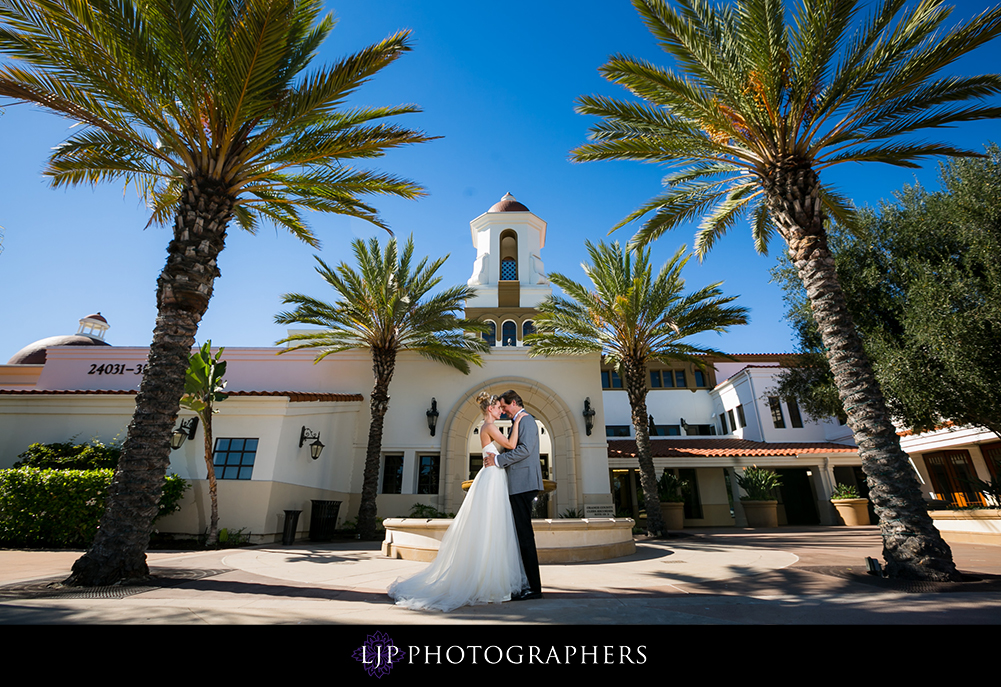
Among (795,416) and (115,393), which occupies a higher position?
(795,416)

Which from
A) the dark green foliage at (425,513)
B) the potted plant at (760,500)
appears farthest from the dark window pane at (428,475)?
the potted plant at (760,500)

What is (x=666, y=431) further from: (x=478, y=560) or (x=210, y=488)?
(x=478, y=560)

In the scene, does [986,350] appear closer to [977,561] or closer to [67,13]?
[977,561]

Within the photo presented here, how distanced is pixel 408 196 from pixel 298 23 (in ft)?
10.9

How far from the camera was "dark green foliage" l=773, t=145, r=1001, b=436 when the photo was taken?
11.3m

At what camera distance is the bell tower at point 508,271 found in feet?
75.7

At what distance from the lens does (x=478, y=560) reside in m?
4.23

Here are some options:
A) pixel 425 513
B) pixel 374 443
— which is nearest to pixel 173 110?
pixel 374 443

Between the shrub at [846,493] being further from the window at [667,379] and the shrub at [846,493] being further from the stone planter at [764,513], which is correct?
the window at [667,379]

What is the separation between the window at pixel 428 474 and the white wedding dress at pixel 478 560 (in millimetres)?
12782

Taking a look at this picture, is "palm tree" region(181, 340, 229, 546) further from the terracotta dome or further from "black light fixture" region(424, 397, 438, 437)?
the terracotta dome
